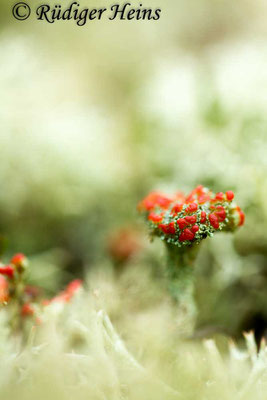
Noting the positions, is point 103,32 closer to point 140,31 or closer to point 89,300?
point 140,31

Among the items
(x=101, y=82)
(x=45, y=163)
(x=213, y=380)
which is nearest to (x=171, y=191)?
(x=45, y=163)

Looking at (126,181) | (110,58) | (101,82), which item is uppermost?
(110,58)

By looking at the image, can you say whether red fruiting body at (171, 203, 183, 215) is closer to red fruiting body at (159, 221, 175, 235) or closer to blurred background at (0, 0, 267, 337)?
red fruiting body at (159, 221, 175, 235)

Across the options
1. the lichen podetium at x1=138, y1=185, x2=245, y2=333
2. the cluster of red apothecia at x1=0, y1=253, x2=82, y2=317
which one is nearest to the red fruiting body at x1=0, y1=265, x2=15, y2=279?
the cluster of red apothecia at x1=0, y1=253, x2=82, y2=317

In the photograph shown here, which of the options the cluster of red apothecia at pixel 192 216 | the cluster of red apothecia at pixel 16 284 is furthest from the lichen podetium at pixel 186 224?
the cluster of red apothecia at pixel 16 284

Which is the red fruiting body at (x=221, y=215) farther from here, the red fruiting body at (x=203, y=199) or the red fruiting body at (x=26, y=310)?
the red fruiting body at (x=26, y=310)
